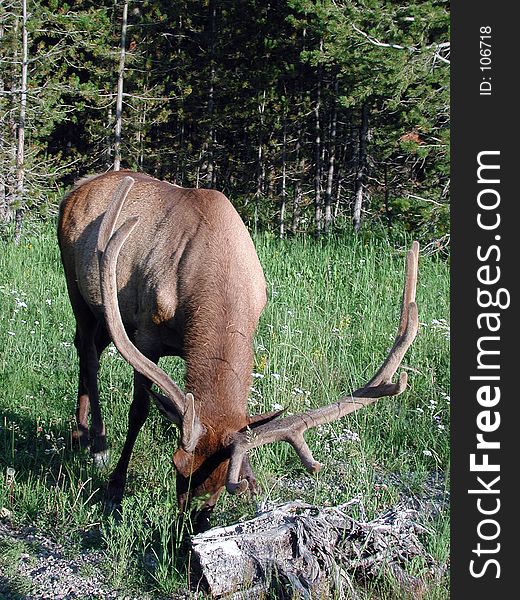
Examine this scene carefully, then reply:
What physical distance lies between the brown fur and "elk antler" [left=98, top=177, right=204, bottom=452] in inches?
4.9

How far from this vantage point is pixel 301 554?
12.6 feet

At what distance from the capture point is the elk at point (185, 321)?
4191 millimetres

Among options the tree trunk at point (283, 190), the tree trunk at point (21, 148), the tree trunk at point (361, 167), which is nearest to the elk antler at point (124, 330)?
the tree trunk at point (21, 148)

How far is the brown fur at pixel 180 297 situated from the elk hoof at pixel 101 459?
2.0 inches

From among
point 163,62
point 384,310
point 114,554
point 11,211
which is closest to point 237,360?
point 114,554

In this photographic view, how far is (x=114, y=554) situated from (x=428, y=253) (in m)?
8.24

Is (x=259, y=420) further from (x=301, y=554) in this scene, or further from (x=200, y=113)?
(x=200, y=113)

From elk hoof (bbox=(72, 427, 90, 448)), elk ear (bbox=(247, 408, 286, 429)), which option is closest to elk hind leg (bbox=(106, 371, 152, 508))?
elk hoof (bbox=(72, 427, 90, 448))

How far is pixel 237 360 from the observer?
4.61m

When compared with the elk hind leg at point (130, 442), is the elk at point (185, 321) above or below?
above

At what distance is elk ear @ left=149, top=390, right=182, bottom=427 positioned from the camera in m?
4.26

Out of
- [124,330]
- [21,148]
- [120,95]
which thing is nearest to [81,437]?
[124,330]

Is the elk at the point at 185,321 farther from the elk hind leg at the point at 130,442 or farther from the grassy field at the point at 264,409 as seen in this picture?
the grassy field at the point at 264,409

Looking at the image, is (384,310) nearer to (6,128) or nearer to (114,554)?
(114,554)
